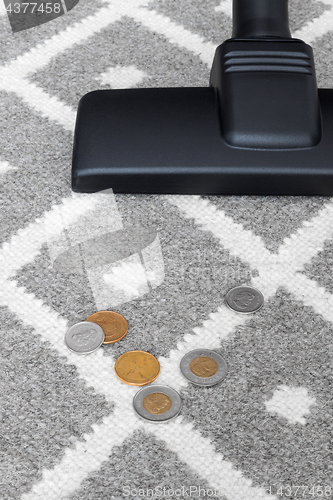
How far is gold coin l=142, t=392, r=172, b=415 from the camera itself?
0.62 m

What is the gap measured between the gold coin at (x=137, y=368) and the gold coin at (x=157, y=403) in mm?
17

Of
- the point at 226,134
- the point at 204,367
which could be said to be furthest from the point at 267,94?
the point at 204,367

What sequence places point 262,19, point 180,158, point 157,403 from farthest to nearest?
1. point 262,19
2. point 180,158
3. point 157,403

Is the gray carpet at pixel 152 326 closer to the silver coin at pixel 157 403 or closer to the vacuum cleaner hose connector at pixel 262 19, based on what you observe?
the silver coin at pixel 157 403

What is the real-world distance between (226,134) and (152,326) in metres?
0.30

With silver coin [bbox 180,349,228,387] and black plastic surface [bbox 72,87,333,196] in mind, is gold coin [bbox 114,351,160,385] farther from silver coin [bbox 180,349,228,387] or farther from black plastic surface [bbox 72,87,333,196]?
black plastic surface [bbox 72,87,333,196]

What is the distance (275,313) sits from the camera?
0.71 m

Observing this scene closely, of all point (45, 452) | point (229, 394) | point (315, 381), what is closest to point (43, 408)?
point (45, 452)

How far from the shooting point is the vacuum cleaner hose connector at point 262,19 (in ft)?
2.95

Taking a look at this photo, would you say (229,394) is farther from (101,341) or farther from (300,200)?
(300,200)

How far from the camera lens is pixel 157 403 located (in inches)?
24.5

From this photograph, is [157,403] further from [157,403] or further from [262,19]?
[262,19]

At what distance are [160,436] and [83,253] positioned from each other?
0.27m

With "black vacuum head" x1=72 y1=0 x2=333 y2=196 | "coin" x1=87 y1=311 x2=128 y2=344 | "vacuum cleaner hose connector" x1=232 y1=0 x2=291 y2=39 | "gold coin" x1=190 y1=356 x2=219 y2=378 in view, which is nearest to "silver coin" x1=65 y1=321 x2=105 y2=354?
"coin" x1=87 y1=311 x2=128 y2=344
